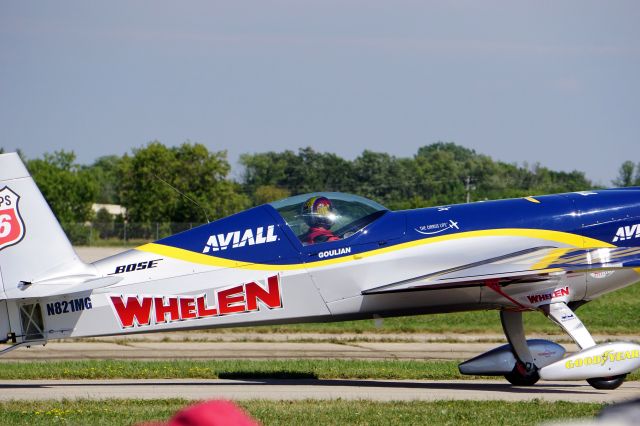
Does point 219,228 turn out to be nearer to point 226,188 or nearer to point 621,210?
point 621,210

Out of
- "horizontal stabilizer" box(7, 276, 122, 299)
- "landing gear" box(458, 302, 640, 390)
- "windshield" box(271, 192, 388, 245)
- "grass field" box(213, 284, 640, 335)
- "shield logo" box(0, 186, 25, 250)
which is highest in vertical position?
"shield logo" box(0, 186, 25, 250)

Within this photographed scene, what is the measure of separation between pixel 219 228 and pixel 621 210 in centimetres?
544

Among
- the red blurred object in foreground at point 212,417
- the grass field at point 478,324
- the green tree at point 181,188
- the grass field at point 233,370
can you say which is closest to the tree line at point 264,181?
the green tree at point 181,188

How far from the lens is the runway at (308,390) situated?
11828 millimetres

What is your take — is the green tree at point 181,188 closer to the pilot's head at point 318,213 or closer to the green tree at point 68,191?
the green tree at point 68,191

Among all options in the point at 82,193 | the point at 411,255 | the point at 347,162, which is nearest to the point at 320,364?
the point at 411,255

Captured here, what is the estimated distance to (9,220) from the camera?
1190 centimetres

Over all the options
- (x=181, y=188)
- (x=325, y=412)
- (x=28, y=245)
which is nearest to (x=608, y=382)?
(x=325, y=412)

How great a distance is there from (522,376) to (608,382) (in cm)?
130

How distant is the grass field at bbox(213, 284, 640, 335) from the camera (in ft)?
77.6

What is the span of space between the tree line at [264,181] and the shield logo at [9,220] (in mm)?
33048

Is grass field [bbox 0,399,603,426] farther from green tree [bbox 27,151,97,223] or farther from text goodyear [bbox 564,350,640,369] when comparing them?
green tree [bbox 27,151,97,223]

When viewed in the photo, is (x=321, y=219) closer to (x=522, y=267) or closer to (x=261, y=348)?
(x=522, y=267)

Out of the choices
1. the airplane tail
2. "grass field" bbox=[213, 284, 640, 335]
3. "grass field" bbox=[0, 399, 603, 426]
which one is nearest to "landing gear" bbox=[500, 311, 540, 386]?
"grass field" bbox=[0, 399, 603, 426]
